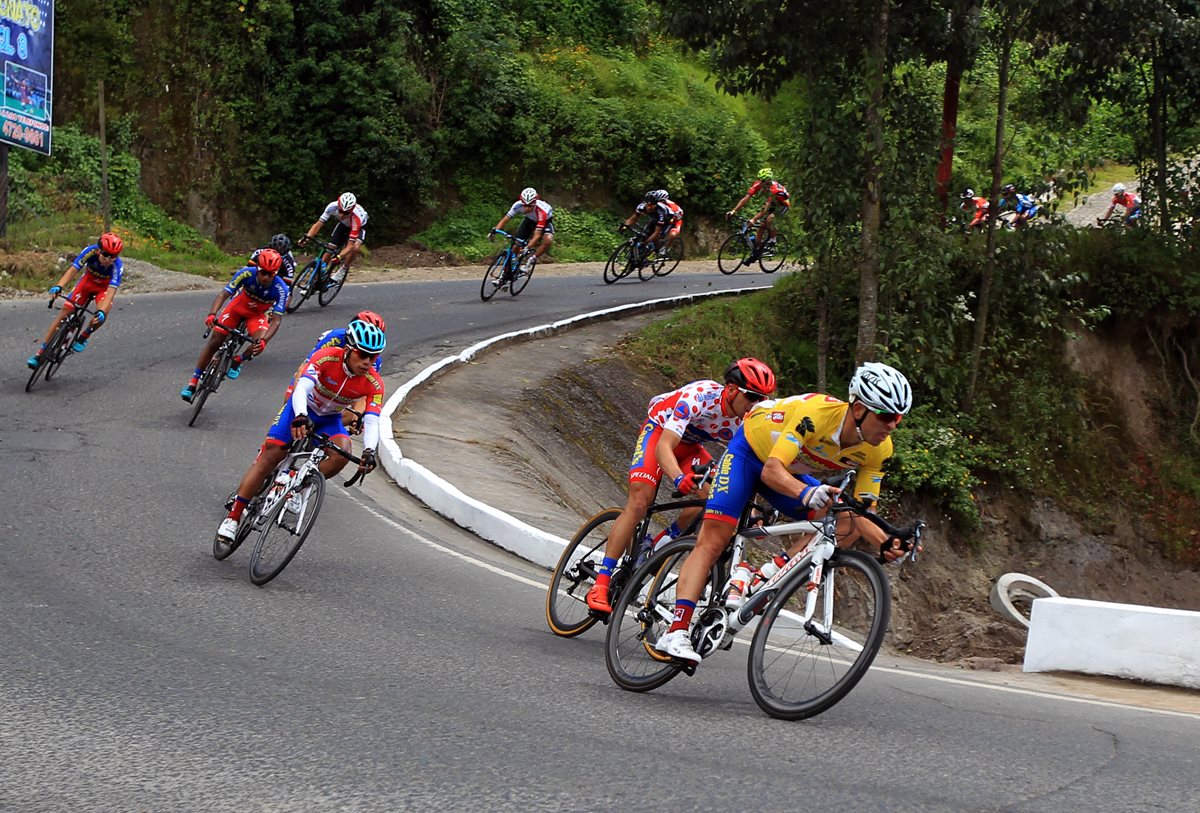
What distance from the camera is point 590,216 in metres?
38.7

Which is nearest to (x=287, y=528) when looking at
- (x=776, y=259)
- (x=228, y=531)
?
(x=228, y=531)

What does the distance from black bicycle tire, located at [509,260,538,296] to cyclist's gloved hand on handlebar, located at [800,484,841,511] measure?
65.6 ft

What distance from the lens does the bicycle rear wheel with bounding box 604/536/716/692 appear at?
6.84 m

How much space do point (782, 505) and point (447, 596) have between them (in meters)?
2.90

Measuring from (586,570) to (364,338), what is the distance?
2223mm

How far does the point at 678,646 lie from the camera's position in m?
6.57

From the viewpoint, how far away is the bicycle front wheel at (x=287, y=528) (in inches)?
343

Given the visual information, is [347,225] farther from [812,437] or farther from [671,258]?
[812,437]

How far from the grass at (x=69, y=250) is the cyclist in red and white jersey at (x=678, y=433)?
18.0 m

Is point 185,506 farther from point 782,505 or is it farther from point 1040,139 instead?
point 1040,139

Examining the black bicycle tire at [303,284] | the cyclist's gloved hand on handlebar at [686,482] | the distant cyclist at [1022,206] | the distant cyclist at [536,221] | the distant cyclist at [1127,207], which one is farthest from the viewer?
the distant cyclist at [1127,207]

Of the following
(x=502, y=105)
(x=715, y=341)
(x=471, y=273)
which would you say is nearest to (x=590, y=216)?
(x=502, y=105)

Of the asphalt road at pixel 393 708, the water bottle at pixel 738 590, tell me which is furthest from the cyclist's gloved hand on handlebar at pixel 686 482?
the asphalt road at pixel 393 708

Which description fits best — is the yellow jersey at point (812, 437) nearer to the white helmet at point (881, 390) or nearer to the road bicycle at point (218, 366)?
the white helmet at point (881, 390)
